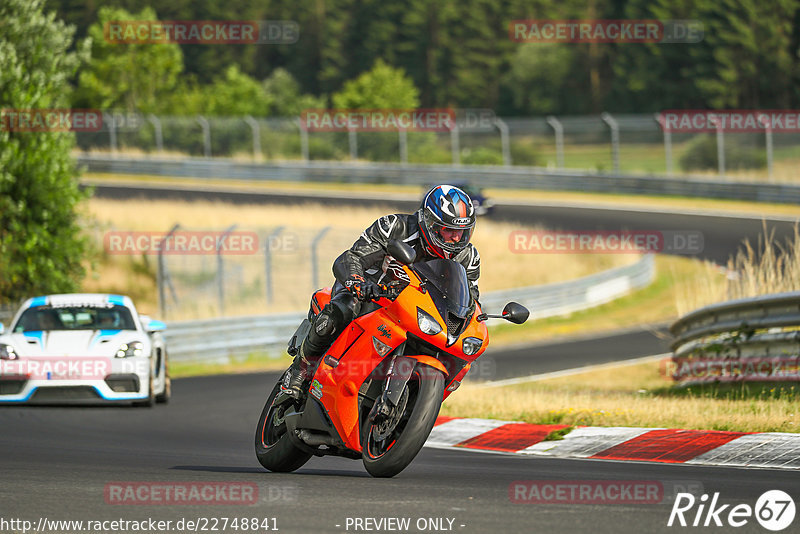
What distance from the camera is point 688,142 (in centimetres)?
4588

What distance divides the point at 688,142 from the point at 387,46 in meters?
50.8

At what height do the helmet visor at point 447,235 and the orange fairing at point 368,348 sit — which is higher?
the helmet visor at point 447,235

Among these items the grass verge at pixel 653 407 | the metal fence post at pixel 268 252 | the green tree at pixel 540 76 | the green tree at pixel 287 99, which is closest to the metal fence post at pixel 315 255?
the metal fence post at pixel 268 252

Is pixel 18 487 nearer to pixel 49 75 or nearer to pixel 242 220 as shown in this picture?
pixel 49 75

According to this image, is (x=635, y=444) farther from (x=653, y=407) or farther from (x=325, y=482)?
(x=325, y=482)

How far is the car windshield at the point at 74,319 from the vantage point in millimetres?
15234

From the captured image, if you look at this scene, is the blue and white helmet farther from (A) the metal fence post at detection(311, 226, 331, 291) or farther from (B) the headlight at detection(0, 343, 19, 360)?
(A) the metal fence post at detection(311, 226, 331, 291)

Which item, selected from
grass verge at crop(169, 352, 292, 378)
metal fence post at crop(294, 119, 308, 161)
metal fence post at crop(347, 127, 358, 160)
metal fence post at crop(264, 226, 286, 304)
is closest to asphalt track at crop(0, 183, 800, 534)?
grass verge at crop(169, 352, 292, 378)

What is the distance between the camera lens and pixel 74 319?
15.6m

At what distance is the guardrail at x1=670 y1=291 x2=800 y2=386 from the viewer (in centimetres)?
1280

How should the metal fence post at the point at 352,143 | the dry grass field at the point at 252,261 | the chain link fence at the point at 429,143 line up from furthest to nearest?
the metal fence post at the point at 352,143 < the chain link fence at the point at 429,143 < the dry grass field at the point at 252,261

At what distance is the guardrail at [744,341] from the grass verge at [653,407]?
0.23 metres

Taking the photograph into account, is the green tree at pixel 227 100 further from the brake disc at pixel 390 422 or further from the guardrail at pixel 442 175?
the brake disc at pixel 390 422

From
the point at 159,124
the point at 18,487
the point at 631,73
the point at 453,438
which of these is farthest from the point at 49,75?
the point at 631,73
